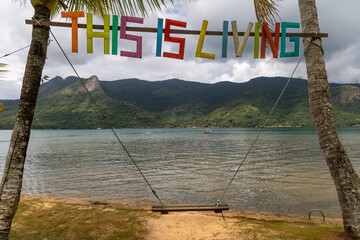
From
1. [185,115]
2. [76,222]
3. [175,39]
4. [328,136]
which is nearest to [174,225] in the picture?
[76,222]

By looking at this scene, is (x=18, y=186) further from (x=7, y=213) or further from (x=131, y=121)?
(x=131, y=121)

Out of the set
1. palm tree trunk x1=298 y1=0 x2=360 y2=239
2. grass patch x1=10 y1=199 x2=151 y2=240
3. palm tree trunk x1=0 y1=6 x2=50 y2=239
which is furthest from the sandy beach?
palm tree trunk x1=0 y1=6 x2=50 y2=239

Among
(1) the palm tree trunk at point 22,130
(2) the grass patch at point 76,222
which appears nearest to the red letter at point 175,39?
(1) the palm tree trunk at point 22,130

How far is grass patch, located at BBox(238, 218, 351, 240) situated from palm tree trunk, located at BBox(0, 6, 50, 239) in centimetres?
488

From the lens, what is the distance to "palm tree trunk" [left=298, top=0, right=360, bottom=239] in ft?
13.5

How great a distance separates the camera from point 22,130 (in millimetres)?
3629

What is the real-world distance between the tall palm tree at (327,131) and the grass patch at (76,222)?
4462mm

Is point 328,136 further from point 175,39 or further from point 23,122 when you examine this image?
point 23,122

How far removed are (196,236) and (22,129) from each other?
448 centimetres

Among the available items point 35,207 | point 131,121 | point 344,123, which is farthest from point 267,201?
point 131,121

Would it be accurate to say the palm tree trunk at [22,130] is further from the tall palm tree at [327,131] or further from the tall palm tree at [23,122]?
the tall palm tree at [327,131]

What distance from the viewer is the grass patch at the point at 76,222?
5117mm

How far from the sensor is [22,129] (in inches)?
143

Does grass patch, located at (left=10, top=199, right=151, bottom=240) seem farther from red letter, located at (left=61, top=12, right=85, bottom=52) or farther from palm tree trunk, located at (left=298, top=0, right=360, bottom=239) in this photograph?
palm tree trunk, located at (left=298, top=0, right=360, bottom=239)
